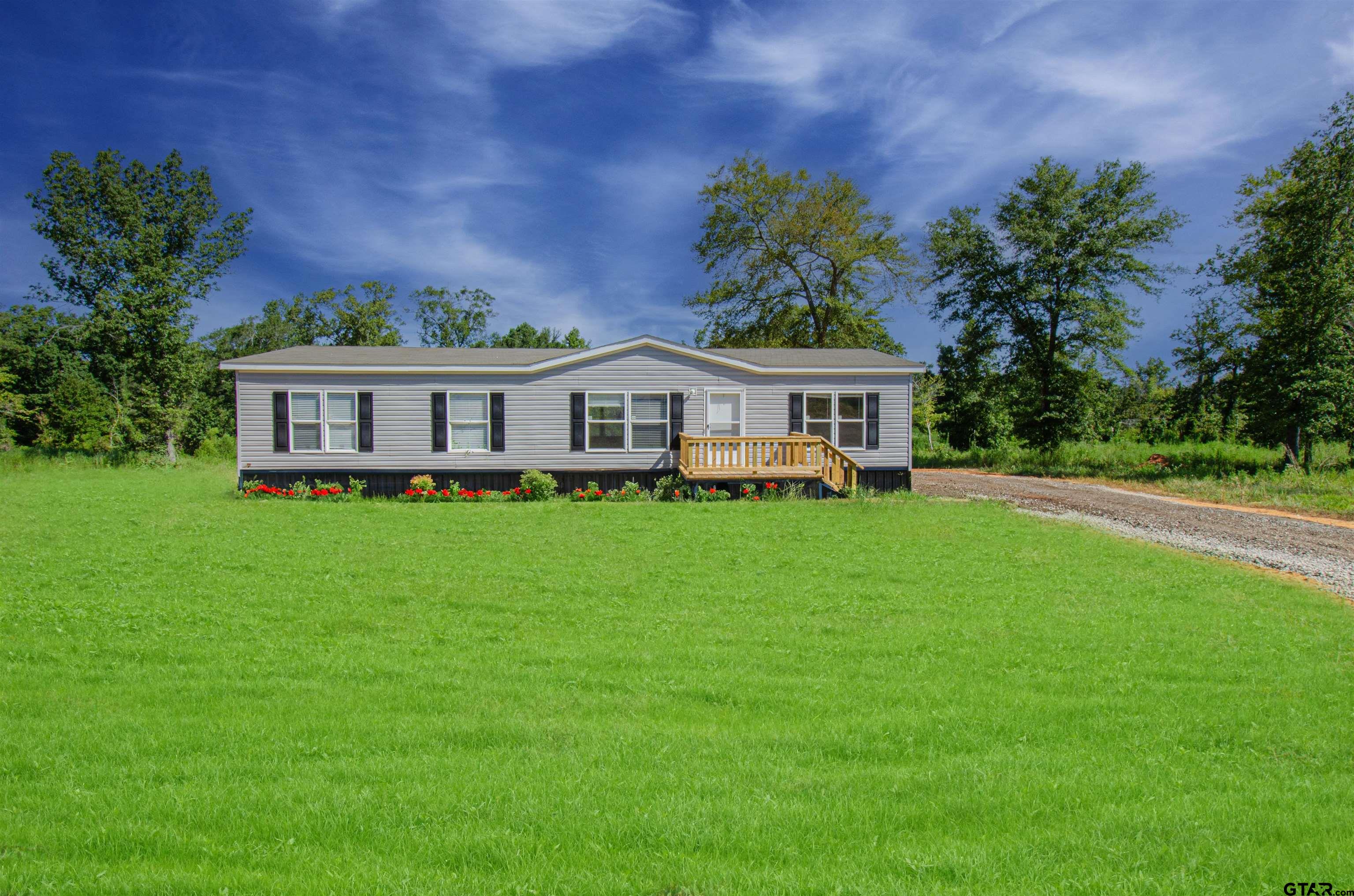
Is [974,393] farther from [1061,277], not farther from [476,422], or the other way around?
[476,422]

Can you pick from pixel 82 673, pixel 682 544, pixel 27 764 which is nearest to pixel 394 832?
pixel 27 764

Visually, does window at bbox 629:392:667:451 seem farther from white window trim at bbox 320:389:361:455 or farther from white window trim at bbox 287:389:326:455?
white window trim at bbox 287:389:326:455

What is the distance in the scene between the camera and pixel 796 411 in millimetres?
20828

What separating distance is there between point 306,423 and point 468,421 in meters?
4.03

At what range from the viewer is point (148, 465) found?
100ft

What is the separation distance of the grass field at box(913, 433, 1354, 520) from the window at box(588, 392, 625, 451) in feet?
49.7

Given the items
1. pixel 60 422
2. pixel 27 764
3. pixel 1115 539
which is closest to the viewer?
pixel 27 764

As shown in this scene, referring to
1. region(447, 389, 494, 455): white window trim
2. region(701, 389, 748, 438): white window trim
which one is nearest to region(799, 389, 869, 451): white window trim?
region(701, 389, 748, 438): white window trim

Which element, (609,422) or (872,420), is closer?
(609,422)

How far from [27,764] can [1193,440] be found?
35.9m

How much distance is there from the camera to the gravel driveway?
1180 centimetres

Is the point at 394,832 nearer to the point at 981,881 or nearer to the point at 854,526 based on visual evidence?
the point at 981,881

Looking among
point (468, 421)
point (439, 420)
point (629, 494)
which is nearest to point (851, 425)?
point (629, 494)

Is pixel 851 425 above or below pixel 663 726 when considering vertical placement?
above
